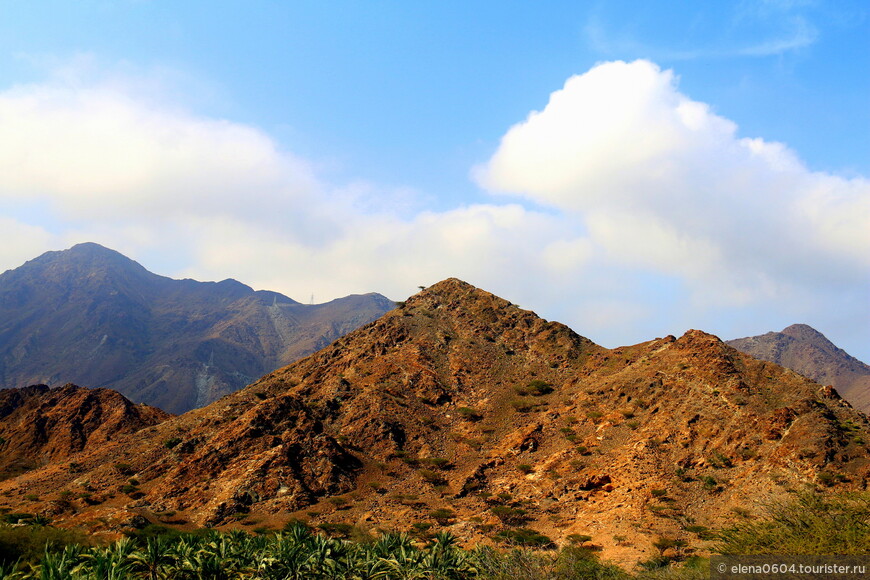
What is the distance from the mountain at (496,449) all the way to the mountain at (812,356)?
120 m

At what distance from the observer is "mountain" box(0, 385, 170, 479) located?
7350 cm

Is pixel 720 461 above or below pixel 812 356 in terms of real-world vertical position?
below

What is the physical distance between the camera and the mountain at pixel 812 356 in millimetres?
155625

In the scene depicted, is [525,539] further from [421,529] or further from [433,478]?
[433,478]

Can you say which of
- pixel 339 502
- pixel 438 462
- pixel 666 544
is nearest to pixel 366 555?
pixel 666 544

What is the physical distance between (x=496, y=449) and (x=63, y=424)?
63.4 metres

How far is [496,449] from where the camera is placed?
58.5 m

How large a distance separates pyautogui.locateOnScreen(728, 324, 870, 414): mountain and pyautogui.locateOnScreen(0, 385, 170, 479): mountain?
16666 cm

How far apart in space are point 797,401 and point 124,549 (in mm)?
52899

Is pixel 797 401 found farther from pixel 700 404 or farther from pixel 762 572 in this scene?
pixel 762 572

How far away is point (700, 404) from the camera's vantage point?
170ft

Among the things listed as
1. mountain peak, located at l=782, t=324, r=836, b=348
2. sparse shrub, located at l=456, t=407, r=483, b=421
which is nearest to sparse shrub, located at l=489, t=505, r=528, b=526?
sparse shrub, located at l=456, t=407, r=483, b=421

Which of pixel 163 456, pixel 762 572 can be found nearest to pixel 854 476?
pixel 762 572

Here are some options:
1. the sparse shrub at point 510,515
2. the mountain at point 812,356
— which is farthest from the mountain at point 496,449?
the mountain at point 812,356
